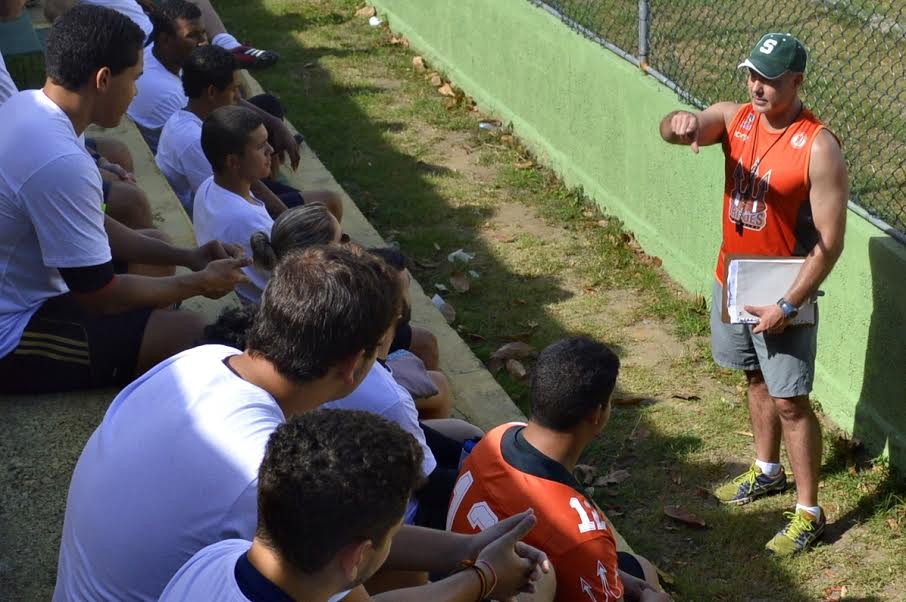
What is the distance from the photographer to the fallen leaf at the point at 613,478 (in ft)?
18.2

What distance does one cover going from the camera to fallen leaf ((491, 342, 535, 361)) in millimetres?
6535

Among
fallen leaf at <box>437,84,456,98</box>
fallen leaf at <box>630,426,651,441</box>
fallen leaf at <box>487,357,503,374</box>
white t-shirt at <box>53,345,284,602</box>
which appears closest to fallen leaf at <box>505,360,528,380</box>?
fallen leaf at <box>487,357,503,374</box>

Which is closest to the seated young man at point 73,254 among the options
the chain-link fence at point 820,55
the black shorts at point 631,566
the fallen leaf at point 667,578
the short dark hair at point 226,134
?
the short dark hair at point 226,134

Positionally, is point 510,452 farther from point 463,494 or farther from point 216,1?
point 216,1

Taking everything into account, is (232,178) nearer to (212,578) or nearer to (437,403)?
(437,403)

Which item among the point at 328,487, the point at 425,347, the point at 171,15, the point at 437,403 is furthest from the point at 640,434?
the point at 171,15

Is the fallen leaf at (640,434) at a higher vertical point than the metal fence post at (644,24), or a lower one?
lower

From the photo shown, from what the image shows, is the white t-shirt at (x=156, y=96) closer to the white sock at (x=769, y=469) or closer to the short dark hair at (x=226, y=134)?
the short dark hair at (x=226, y=134)

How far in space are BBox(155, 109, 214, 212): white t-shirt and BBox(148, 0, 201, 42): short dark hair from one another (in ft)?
2.93

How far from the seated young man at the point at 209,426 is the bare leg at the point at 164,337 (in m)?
1.47

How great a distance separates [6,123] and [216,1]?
367 inches

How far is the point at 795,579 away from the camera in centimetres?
495

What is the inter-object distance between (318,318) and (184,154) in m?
3.84

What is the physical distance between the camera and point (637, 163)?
7707 millimetres
